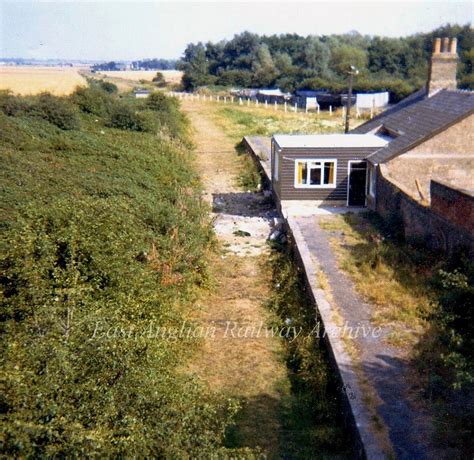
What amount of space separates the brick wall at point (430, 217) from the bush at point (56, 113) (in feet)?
47.7

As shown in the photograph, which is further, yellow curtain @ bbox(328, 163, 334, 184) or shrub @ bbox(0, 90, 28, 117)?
shrub @ bbox(0, 90, 28, 117)

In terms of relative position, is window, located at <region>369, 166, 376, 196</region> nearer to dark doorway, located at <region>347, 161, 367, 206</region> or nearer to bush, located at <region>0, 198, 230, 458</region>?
dark doorway, located at <region>347, 161, 367, 206</region>

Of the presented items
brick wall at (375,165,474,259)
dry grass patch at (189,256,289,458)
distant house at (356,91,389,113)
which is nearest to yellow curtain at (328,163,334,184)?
brick wall at (375,165,474,259)

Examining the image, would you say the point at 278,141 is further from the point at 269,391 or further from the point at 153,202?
the point at 269,391

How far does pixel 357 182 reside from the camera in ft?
63.3

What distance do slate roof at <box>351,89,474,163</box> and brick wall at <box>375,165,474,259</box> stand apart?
1.14 meters

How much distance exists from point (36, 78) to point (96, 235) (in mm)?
34530

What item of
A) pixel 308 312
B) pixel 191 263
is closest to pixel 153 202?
pixel 191 263

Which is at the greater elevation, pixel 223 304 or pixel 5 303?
pixel 5 303

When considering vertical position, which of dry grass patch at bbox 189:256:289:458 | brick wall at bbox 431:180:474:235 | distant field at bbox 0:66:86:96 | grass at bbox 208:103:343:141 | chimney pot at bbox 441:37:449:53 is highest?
chimney pot at bbox 441:37:449:53

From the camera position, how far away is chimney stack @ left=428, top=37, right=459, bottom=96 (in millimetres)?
21750

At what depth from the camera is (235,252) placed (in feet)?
53.6

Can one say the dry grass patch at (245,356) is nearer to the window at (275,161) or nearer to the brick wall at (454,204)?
the brick wall at (454,204)

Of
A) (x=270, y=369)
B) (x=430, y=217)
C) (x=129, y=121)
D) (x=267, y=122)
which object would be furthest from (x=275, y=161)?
(x=267, y=122)
